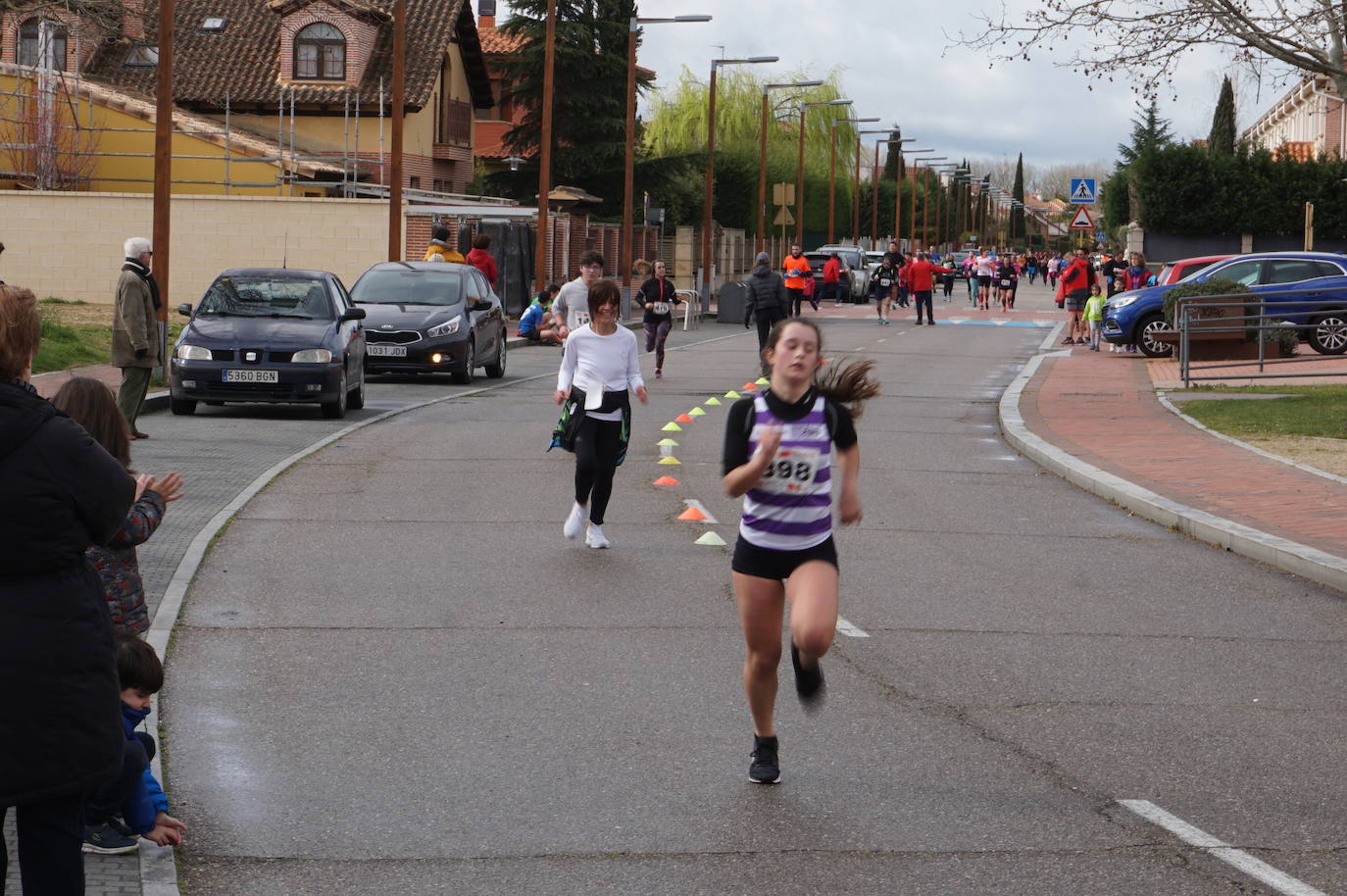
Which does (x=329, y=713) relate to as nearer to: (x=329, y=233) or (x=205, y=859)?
(x=205, y=859)

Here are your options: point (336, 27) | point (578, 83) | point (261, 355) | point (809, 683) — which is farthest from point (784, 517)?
point (578, 83)

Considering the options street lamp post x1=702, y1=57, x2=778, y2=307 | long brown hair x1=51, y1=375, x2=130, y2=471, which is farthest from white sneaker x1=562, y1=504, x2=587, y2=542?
street lamp post x1=702, y1=57, x2=778, y2=307

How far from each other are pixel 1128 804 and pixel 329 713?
9.70 ft

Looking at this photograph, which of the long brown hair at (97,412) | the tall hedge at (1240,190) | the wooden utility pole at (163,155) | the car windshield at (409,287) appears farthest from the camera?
the tall hedge at (1240,190)

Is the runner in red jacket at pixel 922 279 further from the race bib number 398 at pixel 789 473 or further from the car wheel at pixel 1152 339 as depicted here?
the race bib number 398 at pixel 789 473

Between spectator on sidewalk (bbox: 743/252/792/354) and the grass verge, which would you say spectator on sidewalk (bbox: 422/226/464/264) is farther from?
the grass verge

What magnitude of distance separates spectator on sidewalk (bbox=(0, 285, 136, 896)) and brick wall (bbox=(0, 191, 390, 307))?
35.4 m

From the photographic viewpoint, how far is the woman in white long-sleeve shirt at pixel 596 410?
426 inches

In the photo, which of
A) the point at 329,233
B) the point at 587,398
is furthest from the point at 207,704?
the point at 329,233

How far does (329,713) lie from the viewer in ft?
22.3

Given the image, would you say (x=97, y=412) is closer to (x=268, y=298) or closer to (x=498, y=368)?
(x=268, y=298)

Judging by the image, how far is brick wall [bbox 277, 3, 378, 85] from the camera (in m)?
54.5

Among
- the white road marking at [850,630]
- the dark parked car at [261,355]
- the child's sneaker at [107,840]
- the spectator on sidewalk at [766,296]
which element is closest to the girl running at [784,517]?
the child's sneaker at [107,840]

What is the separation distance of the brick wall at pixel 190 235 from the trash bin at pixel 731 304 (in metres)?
12.0
